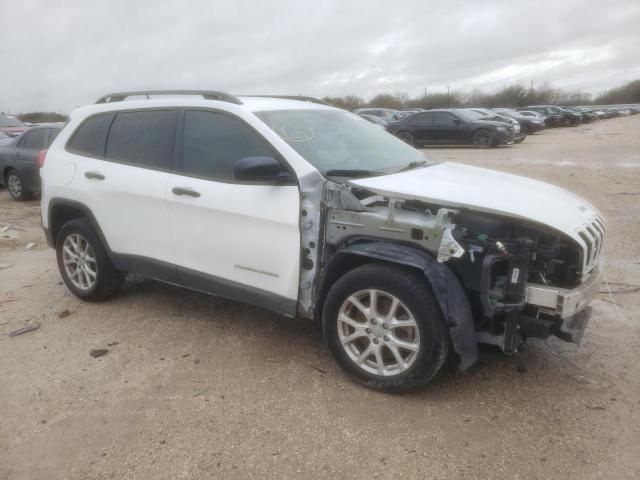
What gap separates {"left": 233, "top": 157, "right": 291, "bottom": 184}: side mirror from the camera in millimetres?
3264

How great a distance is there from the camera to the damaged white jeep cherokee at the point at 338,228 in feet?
9.59

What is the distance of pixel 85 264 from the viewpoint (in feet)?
15.6

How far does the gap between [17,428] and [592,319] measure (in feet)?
13.6

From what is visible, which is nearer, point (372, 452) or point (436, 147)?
point (372, 452)

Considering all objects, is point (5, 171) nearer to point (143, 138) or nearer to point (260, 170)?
point (143, 138)

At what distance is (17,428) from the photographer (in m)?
3.02

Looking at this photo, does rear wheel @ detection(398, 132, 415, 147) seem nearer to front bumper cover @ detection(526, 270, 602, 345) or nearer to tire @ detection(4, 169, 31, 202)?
tire @ detection(4, 169, 31, 202)

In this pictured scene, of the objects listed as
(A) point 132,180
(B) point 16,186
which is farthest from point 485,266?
(B) point 16,186

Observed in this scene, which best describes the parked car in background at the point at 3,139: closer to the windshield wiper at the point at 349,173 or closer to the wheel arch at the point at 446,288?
the windshield wiper at the point at 349,173

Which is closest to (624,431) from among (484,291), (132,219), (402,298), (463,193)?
(484,291)

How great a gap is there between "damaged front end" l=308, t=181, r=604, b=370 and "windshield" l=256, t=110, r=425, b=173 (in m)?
0.60

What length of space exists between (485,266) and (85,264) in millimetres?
3578

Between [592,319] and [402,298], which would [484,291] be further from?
[592,319]

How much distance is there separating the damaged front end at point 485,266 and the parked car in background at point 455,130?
17.9 m
